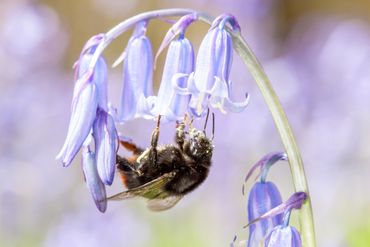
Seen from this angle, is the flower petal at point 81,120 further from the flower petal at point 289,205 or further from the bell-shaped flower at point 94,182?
the flower petal at point 289,205

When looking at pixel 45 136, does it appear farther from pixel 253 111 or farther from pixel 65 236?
pixel 65 236

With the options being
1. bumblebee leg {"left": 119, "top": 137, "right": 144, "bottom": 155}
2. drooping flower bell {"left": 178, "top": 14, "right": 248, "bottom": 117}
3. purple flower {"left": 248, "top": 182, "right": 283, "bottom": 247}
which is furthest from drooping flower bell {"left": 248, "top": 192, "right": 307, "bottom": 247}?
bumblebee leg {"left": 119, "top": 137, "right": 144, "bottom": 155}

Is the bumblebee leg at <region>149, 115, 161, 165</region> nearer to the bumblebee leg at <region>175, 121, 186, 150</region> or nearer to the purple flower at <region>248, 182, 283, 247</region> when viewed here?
the bumblebee leg at <region>175, 121, 186, 150</region>

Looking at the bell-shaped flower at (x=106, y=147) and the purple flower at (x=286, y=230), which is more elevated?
the bell-shaped flower at (x=106, y=147)

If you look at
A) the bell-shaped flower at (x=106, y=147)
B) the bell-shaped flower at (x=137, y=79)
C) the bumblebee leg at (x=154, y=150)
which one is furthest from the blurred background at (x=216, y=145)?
the bell-shaped flower at (x=106, y=147)

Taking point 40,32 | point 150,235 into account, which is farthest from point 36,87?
point 150,235

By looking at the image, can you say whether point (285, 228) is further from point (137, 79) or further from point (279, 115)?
point (137, 79)

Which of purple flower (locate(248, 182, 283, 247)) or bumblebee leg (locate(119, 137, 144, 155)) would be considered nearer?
purple flower (locate(248, 182, 283, 247))
